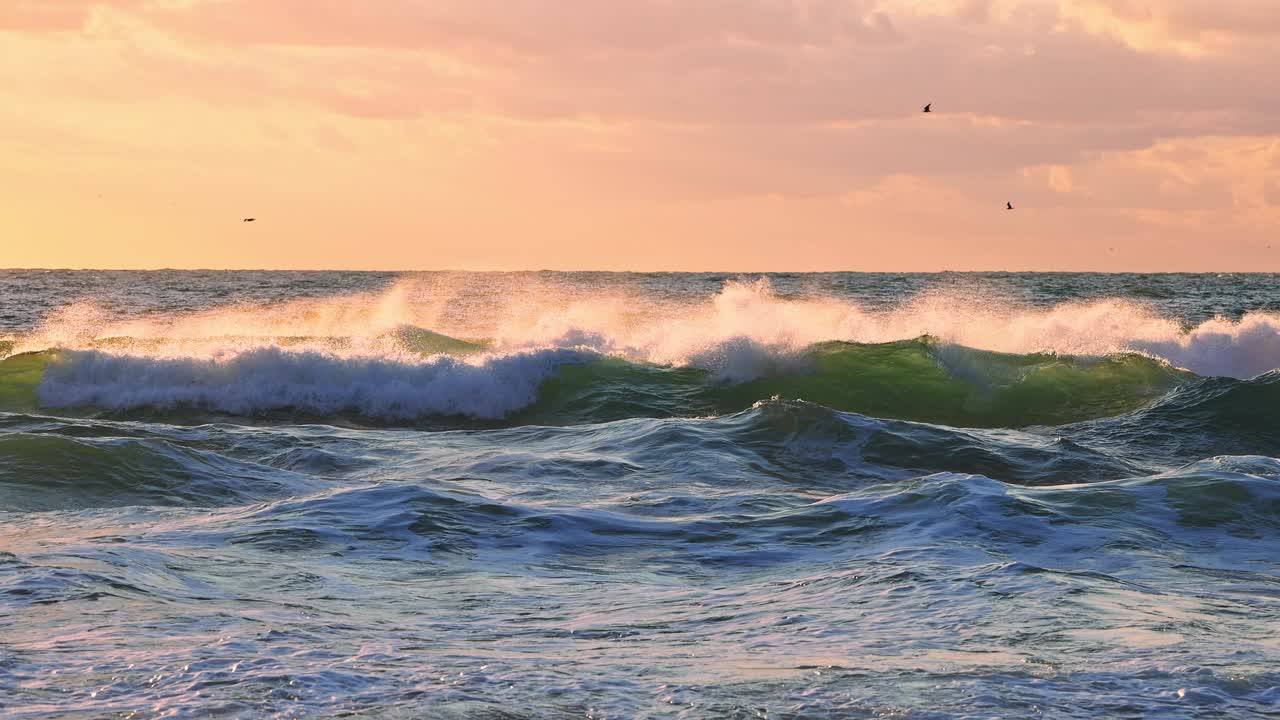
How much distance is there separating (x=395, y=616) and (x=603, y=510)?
11.1ft

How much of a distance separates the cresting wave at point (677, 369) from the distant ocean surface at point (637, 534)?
0.08 metres

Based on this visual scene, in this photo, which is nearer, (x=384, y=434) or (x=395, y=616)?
(x=395, y=616)

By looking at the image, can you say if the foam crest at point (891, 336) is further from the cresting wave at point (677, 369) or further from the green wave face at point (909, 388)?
the green wave face at point (909, 388)

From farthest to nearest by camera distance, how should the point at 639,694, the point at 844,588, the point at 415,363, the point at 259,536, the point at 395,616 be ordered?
the point at 415,363, the point at 259,536, the point at 844,588, the point at 395,616, the point at 639,694

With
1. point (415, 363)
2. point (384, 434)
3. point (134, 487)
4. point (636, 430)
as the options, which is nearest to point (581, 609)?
point (134, 487)

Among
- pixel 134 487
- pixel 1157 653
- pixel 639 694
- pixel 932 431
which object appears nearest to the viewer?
pixel 639 694

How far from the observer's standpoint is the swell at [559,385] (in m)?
17.7

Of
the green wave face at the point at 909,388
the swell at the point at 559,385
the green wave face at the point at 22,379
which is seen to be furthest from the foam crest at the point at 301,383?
the green wave face at the point at 909,388

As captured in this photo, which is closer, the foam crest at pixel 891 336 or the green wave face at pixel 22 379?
the green wave face at pixel 22 379

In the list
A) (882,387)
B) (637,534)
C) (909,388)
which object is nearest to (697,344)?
(882,387)

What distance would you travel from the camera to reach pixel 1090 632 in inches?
Result: 238

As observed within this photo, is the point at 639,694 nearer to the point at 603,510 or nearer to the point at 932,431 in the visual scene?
the point at 603,510

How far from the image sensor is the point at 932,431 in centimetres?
1391

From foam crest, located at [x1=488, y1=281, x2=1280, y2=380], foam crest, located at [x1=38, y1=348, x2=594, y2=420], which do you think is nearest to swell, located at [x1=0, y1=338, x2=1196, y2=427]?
foam crest, located at [x1=38, y1=348, x2=594, y2=420]
